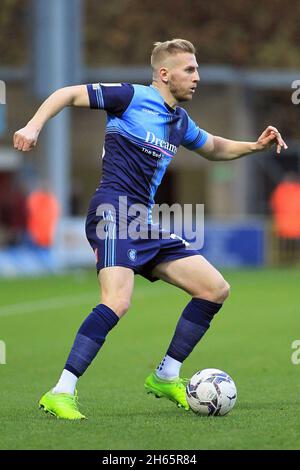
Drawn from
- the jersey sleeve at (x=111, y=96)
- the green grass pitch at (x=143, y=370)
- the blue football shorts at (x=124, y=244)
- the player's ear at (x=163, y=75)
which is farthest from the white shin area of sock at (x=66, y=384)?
the player's ear at (x=163, y=75)

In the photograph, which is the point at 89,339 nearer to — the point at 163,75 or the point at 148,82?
the point at 163,75

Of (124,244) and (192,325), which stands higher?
(124,244)

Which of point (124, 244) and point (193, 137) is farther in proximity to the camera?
point (193, 137)

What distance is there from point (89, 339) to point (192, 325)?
2.81 ft

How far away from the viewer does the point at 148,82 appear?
1248 inches

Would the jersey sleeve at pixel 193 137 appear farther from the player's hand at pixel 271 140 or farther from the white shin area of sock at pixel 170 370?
the white shin area of sock at pixel 170 370

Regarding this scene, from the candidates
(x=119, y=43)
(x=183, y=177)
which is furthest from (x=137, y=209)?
(x=119, y=43)

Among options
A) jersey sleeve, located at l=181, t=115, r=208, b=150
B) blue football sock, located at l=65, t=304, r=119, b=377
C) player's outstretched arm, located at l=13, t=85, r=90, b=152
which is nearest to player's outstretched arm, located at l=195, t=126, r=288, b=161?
jersey sleeve, located at l=181, t=115, r=208, b=150

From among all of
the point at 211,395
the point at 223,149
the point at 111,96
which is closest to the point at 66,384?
the point at 211,395

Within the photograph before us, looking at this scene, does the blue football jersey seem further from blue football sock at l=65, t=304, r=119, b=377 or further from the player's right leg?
blue football sock at l=65, t=304, r=119, b=377

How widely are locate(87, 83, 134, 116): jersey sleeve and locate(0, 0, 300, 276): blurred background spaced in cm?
1515

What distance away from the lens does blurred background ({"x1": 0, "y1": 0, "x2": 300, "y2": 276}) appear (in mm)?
24719

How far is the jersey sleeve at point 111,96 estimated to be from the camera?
7082mm

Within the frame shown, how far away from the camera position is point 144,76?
3138cm
